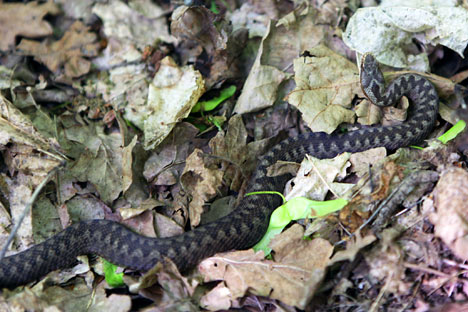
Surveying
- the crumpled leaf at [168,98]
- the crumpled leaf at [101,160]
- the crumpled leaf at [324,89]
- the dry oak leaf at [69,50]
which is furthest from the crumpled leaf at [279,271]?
the dry oak leaf at [69,50]

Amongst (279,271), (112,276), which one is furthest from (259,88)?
(112,276)

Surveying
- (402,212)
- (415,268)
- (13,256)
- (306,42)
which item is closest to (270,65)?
(306,42)

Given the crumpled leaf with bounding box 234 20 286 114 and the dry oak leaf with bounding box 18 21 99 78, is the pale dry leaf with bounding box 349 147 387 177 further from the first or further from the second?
the dry oak leaf with bounding box 18 21 99 78

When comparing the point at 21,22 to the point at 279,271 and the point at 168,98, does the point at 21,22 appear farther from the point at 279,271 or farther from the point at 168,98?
the point at 279,271

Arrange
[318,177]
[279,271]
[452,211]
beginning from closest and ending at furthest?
[452,211], [279,271], [318,177]

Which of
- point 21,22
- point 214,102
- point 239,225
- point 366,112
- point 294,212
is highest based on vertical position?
point 21,22

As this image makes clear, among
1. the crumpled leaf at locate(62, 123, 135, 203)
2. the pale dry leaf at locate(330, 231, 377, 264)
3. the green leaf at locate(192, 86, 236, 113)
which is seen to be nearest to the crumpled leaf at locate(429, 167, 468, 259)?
the pale dry leaf at locate(330, 231, 377, 264)

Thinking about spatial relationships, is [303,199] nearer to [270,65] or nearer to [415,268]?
[415,268]
